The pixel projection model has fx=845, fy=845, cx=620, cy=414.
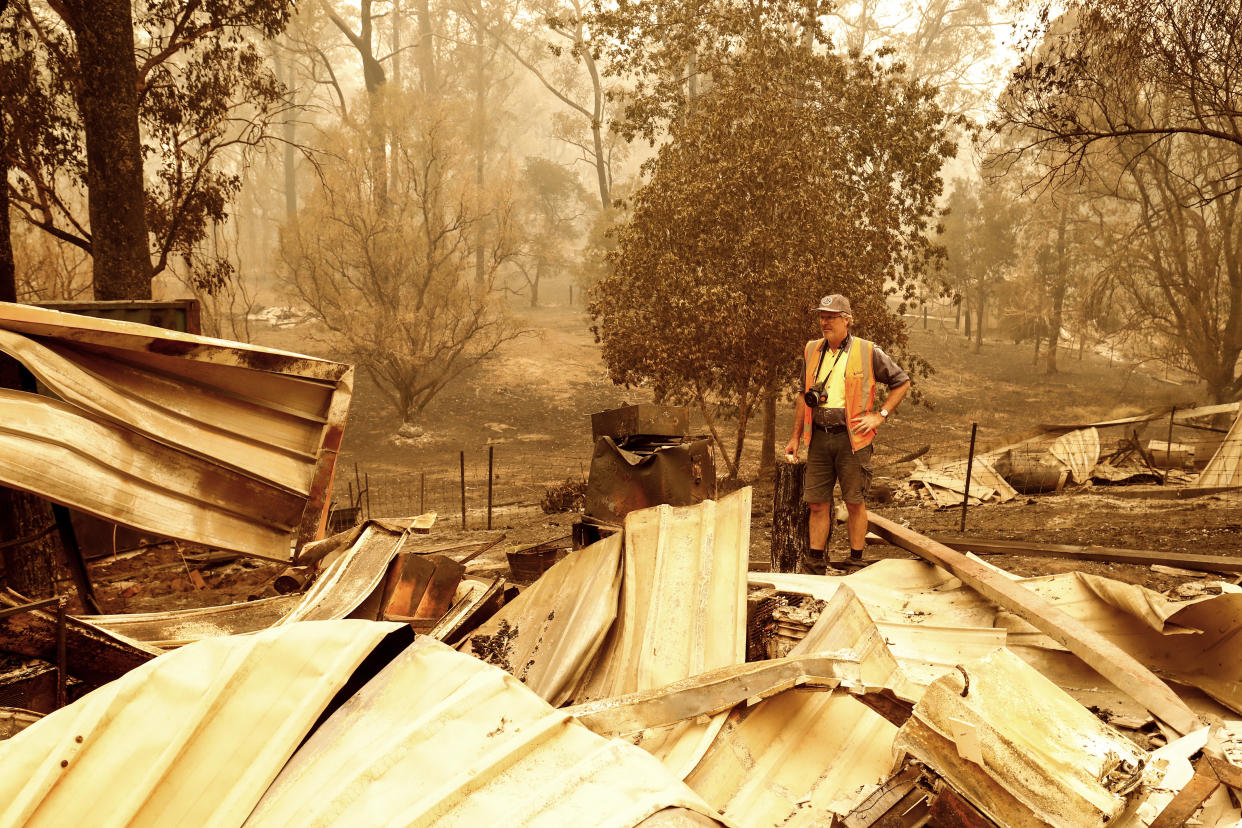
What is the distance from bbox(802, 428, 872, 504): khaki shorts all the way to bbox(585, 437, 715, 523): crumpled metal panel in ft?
2.36

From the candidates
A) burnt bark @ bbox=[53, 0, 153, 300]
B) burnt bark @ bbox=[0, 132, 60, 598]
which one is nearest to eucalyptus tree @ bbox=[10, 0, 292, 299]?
burnt bark @ bbox=[53, 0, 153, 300]

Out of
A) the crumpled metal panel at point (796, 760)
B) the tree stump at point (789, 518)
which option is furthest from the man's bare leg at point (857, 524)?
the crumpled metal panel at point (796, 760)

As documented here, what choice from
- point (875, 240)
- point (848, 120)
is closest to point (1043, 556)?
point (875, 240)

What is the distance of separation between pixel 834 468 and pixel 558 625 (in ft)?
8.85

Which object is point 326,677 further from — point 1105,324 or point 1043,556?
point 1105,324

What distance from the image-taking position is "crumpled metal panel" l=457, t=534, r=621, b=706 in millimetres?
3432

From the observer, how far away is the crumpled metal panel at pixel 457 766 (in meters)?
1.83

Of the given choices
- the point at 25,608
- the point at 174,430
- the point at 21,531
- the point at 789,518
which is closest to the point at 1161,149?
the point at 789,518

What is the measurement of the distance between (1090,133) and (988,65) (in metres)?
39.5

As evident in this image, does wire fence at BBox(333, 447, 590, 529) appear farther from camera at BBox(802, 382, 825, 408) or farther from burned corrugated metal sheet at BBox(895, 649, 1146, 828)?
burned corrugated metal sheet at BBox(895, 649, 1146, 828)

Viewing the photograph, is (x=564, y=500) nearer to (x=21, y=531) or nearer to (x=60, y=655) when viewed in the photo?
(x=21, y=531)

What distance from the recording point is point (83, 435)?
127 inches

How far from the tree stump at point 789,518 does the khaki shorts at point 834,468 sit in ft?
0.41

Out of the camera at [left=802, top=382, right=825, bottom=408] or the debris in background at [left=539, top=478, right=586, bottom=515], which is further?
the debris in background at [left=539, top=478, right=586, bottom=515]
